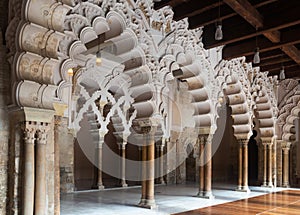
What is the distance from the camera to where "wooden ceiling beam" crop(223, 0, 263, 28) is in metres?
5.93

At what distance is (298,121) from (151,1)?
31.3ft

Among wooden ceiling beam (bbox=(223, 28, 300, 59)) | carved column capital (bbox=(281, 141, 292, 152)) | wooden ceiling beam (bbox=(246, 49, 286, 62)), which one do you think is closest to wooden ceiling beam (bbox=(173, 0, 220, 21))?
wooden ceiling beam (bbox=(223, 28, 300, 59))

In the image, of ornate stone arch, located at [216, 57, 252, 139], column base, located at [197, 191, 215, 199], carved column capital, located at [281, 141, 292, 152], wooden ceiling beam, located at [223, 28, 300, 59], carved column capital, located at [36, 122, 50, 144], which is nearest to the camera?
carved column capital, located at [36, 122, 50, 144]

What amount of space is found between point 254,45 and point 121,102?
16.9 ft

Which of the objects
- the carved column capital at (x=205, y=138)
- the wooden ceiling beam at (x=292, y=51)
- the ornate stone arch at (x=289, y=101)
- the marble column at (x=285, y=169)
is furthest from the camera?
the marble column at (x=285, y=169)

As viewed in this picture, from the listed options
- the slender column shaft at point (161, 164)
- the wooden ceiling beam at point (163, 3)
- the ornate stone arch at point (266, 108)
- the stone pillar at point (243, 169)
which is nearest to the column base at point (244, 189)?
the stone pillar at point (243, 169)

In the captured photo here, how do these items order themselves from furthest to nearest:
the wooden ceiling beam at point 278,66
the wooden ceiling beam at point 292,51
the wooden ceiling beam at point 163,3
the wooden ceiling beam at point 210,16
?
the wooden ceiling beam at point 278,66, the wooden ceiling beam at point 292,51, the wooden ceiling beam at point 210,16, the wooden ceiling beam at point 163,3

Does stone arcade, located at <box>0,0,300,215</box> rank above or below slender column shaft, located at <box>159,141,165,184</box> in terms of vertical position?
above

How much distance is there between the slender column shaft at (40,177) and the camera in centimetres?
405

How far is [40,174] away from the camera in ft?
13.4

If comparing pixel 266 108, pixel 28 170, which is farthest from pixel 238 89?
pixel 28 170

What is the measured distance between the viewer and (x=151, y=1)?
6.86m

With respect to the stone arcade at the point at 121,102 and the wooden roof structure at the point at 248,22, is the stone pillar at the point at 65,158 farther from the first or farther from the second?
the wooden roof structure at the point at 248,22

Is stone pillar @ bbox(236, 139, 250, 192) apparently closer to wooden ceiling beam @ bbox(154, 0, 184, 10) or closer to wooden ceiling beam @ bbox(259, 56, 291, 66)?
wooden ceiling beam @ bbox(259, 56, 291, 66)
